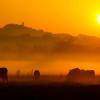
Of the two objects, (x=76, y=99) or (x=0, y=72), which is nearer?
(x=76, y=99)

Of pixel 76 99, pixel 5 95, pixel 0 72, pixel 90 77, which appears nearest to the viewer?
pixel 76 99

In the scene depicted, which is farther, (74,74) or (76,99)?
(74,74)

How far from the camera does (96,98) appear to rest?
2944cm

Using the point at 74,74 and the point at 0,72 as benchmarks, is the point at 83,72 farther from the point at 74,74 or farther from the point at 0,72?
the point at 0,72

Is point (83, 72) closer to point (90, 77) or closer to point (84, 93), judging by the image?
point (90, 77)

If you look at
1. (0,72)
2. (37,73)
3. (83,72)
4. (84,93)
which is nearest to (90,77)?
(83,72)

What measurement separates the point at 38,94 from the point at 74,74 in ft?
108

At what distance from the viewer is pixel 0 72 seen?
176ft

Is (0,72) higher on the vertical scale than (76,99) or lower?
higher

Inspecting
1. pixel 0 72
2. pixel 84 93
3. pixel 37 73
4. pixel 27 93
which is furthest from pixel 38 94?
pixel 37 73

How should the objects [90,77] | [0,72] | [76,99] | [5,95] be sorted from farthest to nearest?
[90,77], [0,72], [5,95], [76,99]

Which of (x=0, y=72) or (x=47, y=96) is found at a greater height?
(x=0, y=72)

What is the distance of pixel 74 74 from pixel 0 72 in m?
13.2

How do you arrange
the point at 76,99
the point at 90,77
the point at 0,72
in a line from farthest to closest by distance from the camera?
1. the point at 90,77
2. the point at 0,72
3. the point at 76,99
